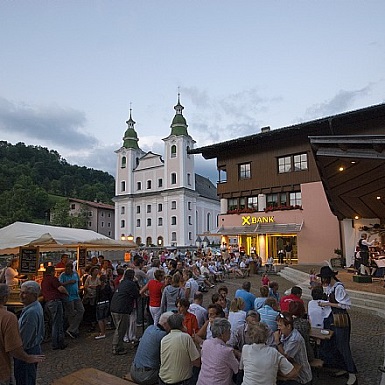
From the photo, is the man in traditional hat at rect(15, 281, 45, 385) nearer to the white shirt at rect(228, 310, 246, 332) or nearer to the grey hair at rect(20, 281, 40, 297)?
the grey hair at rect(20, 281, 40, 297)

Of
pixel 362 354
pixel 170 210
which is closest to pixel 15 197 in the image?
pixel 170 210

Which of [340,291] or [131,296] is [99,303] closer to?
[131,296]

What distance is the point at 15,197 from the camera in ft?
188

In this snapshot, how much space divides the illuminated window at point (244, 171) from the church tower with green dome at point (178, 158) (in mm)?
27037

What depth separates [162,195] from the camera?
2228 inches

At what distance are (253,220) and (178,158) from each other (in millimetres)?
31124

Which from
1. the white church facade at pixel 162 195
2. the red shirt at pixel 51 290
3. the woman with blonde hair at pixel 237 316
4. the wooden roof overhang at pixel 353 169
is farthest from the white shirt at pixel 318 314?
the white church facade at pixel 162 195

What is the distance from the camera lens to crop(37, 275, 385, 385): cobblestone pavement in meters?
5.48

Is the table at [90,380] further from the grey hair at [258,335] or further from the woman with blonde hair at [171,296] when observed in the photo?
the woman with blonde hair at [171,296]

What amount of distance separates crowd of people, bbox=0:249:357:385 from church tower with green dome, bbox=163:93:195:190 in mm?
47113

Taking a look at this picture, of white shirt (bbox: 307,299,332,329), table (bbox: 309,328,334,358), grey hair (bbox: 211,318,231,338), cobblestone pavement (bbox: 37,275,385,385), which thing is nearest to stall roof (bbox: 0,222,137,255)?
cobblestone pavement (bbox: 37,275,385,385)

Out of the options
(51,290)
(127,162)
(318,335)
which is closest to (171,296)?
(51,290)

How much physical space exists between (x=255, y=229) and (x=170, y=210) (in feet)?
102

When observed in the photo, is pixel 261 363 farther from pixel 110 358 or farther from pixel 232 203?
pixel 232 203
